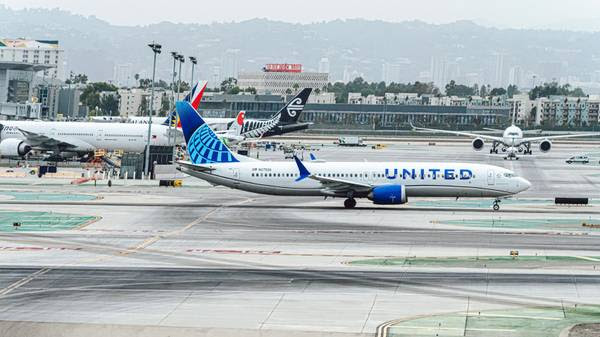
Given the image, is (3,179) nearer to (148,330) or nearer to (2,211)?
(2,211)

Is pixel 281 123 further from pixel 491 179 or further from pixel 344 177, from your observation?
pixel 491 179

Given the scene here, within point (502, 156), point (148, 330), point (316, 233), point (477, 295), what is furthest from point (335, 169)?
point (502, 156)

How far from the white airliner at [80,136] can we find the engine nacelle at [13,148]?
72.8 inches

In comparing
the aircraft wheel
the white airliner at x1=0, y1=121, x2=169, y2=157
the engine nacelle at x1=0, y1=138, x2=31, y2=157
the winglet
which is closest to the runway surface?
the aircraft wheel

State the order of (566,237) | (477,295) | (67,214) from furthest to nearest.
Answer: (67,214) → (566,237) → (477,295)

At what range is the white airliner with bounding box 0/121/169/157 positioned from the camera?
12006 cm

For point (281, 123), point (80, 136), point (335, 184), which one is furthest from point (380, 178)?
point (281, 123)

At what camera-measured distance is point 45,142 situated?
11994 centimetres

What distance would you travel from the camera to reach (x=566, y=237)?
193 feet

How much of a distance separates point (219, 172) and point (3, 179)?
31.5 metres

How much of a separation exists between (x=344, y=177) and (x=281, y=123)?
243 feet

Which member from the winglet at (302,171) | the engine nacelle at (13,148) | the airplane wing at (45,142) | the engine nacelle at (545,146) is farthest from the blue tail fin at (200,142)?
the engine nacelle at (545,146)

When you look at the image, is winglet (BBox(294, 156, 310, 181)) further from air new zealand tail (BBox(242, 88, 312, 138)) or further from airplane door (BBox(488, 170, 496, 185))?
air new zealand tail (BBox(242, 88, 312, 138))

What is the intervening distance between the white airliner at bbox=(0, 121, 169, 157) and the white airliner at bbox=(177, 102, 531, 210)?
46925mm
